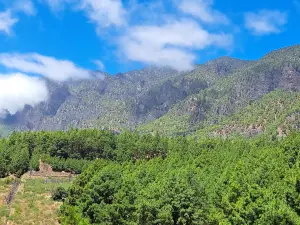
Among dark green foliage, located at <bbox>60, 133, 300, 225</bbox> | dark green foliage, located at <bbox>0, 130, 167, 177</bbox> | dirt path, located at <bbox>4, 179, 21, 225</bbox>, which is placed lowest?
dirt path, located at <bbox>4, 179, 21, 225</bbox>

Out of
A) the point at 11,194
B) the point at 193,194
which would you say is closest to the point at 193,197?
the point at 193,194

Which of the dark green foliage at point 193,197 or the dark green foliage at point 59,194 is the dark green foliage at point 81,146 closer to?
the dark green foliage at point 59,194

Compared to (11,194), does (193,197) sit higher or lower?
higher

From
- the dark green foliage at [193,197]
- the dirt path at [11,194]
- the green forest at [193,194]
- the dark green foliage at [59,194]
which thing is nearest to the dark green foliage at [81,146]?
the green forest at [193,194]

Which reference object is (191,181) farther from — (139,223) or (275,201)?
(275,201)

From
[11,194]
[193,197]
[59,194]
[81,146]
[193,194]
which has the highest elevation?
[81,146]

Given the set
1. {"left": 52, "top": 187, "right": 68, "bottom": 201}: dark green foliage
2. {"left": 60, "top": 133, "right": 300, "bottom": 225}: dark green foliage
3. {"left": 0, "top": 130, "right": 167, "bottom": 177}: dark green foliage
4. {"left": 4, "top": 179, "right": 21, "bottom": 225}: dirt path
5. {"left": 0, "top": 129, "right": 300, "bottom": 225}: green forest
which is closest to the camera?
{"left": 60, "top": 133, "right": 300, "bottom": 225}: dark green foliage

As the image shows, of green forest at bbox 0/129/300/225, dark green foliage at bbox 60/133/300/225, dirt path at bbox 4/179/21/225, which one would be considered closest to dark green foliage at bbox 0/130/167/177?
green forest at bbox 0/129/300/225

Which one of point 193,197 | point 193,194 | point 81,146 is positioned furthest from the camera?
point 81,146

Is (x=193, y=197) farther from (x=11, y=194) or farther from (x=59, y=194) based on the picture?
(x=11, y=194)

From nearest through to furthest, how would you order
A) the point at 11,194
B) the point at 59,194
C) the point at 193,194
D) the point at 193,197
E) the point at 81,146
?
1. the point at 193,197
2. the point at 193,194
3. the point at 59,194
4. the point at 11,194
5. the point at 81,146

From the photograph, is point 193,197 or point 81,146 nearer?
point 193,197

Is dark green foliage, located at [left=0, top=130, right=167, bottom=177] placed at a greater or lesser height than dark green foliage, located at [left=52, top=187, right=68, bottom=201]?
greater

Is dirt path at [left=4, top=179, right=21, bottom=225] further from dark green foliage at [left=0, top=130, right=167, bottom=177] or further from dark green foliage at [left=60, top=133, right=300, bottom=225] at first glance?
dark green foliage at [left=0, top=130, right=167, bottom=177]
